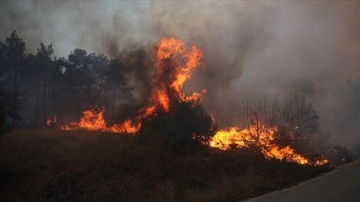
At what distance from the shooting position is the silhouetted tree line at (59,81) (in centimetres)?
4909

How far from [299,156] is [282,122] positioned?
5.89 m

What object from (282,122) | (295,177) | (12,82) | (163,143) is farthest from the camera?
(12,82)

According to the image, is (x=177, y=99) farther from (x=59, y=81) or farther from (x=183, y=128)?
(x=59, y=81)

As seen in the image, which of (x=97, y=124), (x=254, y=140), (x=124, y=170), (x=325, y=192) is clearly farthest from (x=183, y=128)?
(x=97, y=124)

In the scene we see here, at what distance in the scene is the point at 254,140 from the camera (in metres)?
29.1

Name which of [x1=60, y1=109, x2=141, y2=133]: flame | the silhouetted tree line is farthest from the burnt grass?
the silhouetted tree line

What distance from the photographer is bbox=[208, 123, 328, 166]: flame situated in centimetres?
2734

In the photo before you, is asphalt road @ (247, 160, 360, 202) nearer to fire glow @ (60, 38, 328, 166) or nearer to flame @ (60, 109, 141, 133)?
fire glow @ (60, 38, 328, 166)

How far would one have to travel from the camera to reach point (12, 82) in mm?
49562

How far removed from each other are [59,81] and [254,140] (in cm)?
3349

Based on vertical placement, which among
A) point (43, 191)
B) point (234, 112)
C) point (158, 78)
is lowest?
point (43, 191)

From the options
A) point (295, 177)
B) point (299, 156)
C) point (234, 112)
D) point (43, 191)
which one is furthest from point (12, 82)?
point (295, 177)

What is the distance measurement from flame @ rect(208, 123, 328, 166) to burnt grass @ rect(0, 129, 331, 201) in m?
1.15

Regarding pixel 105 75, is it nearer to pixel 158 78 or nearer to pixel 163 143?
pixel 158 78
